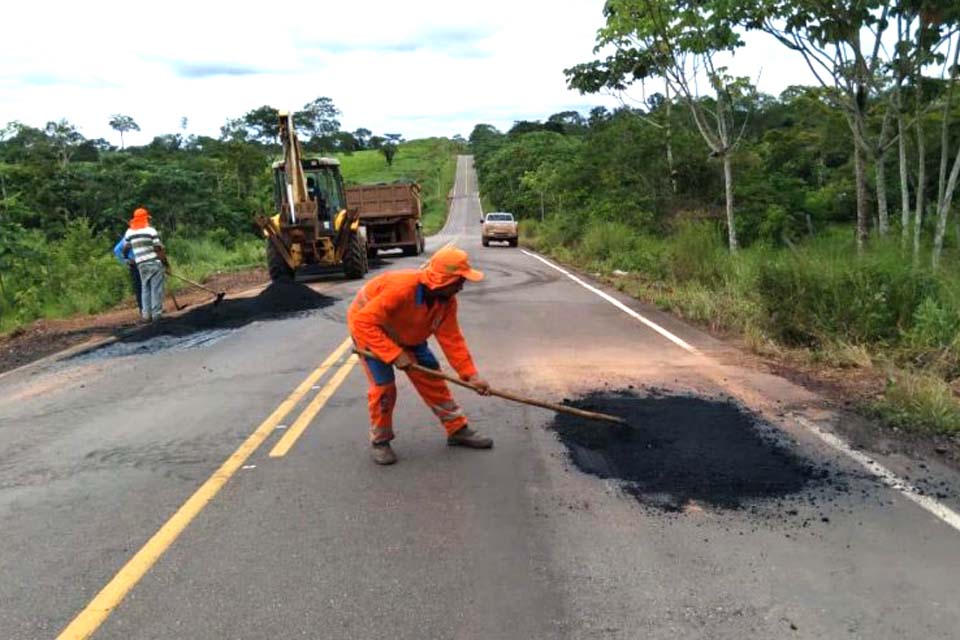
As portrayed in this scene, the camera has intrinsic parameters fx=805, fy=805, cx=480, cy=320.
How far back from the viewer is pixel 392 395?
547 cm

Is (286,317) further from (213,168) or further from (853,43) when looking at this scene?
(213,168)

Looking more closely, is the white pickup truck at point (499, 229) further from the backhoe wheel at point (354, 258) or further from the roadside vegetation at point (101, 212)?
the backhoe wheel at point (354, 258)

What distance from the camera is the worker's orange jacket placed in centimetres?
514

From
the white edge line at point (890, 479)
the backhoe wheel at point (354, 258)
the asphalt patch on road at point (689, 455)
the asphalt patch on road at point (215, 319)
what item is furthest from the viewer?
the backhoe wheel at point (354, 258)

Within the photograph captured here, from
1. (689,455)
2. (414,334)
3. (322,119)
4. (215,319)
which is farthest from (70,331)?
(322,119)

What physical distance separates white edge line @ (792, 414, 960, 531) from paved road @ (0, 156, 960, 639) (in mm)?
72

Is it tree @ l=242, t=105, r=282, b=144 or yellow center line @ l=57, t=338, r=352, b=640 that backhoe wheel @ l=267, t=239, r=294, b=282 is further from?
tree @ l=242, t=105, r=282, b=144

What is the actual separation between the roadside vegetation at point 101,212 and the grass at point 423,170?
5.27m

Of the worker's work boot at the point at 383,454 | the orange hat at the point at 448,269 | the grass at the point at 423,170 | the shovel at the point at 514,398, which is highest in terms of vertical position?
the grass at the point at 423,170

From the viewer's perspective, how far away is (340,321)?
40.4ft

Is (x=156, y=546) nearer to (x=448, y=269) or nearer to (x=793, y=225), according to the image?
(x=448, y=269)

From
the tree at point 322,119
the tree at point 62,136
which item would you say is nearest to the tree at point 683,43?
the tree at point 62,136

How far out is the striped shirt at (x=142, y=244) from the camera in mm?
12516

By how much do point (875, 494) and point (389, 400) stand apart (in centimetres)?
304
